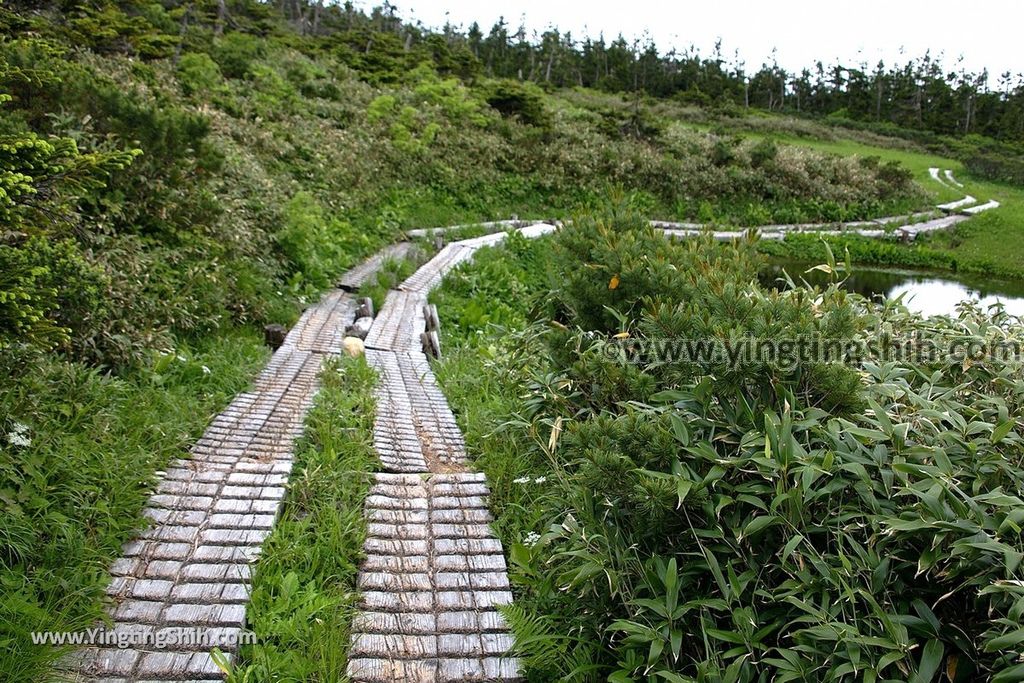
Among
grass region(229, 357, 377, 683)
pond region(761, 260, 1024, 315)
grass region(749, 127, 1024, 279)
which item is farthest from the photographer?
grass region(749, 127, 1024, 279)

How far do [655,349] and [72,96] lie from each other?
22.1 feet

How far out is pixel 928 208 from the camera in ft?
80.7

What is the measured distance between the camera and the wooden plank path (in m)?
2.43

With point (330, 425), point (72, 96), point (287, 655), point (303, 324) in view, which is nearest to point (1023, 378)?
point (287, 655)

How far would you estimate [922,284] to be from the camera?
16359 millimetres

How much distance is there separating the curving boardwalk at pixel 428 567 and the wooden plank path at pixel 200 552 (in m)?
0.55

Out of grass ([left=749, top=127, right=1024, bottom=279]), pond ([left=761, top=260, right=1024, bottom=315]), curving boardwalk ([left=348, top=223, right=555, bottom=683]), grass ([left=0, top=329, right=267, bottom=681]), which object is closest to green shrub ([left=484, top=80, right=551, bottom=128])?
pond ([left=761, top=260, right=1024, bottom=315])

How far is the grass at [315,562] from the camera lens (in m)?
2.54

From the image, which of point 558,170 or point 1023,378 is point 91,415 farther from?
point 558,170

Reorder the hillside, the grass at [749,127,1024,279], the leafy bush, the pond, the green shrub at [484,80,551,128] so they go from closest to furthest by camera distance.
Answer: the leafy bush → the hillside → the pond → the grass at [749,127,1024,279] → the green shrub at [484,80,551,128]

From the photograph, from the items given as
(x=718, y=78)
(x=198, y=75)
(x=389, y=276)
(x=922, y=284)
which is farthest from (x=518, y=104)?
(x=718, y=78)

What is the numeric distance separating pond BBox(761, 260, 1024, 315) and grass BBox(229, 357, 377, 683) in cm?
1174

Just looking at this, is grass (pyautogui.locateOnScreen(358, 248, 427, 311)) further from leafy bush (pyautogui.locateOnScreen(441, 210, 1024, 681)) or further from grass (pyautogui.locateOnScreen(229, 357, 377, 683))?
leafy bush (pyautogui.locateOnScreen(441, 210, 1024, 681))

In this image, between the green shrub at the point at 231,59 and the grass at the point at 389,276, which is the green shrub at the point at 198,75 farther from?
the grass at the point at 389,276
